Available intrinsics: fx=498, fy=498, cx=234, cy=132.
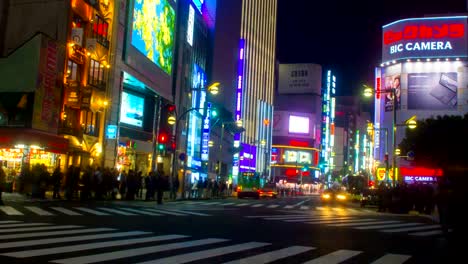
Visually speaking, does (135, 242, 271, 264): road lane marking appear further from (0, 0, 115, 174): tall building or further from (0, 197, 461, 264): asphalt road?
(0, 0, 115, 174): tall building

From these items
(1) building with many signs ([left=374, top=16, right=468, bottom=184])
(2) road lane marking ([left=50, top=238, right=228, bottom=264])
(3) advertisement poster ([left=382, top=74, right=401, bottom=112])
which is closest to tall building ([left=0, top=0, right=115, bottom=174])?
(2) road lane marking ([left=50, top=238, right=228, bottom=264])

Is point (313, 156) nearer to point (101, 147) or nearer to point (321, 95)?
point (321, 95)

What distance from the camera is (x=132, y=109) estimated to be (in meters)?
39.4

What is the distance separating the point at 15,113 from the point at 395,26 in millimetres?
Result: 73023

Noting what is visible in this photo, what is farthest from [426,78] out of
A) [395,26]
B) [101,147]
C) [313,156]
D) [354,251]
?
[354,251]

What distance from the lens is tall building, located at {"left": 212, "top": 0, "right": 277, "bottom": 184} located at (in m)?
83.8

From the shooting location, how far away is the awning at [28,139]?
23797 millimetres

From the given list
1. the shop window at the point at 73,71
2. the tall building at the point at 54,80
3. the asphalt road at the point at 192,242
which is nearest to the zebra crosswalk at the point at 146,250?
the asphalt road at the point at 192,242

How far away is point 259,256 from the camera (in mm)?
8859

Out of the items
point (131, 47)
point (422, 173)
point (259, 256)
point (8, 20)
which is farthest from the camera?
point (422, 173)

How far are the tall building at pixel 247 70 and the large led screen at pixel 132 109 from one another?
35.1 m

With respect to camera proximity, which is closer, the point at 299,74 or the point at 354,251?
the point at 354,251

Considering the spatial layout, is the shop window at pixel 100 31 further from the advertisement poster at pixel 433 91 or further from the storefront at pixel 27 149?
the advertisement poster at pixel 433 91

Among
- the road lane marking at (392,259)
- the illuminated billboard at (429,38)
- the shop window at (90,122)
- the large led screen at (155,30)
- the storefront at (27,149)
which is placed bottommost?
the road lane marking at (392,259)
